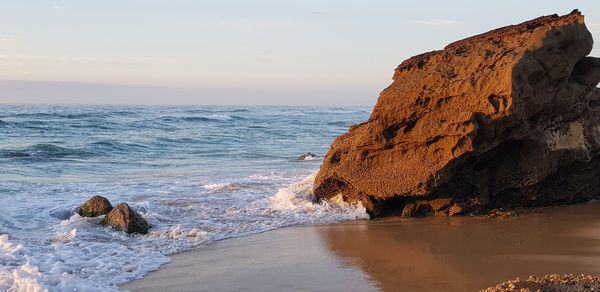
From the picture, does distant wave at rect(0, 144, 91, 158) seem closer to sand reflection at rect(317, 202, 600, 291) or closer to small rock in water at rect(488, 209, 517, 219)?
sand reflection at rect(317, 202, 600, 291)

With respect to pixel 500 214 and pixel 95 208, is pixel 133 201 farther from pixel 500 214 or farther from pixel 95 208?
pixel 500 214

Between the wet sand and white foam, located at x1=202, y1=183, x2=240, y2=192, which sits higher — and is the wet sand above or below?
above

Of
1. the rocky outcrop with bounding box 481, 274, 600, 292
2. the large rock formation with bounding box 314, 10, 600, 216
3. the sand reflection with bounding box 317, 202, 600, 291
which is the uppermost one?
the large rock formation with bounding box 314, 10, 600, 216

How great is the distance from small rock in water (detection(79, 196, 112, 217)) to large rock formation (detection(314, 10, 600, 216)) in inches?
131

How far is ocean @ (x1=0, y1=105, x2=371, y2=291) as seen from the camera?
6.17m

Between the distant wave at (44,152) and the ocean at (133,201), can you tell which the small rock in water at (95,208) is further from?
the distant wave at (44,152)

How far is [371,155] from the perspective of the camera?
27.9 ft

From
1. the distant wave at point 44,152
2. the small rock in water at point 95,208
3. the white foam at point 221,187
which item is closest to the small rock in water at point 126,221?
the small rock in water at point 95,208

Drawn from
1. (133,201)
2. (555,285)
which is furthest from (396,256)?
(133,201)

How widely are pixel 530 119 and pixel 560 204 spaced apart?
177cm

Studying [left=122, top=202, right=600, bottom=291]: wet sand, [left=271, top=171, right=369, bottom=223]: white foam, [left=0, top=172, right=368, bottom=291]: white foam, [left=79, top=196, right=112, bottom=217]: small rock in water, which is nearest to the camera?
[left=122, top=202, right=600, bottom=291]: wet sand

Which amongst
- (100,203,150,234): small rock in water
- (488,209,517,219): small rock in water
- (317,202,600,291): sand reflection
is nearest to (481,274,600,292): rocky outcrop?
(317,202,600,291): sand reflection

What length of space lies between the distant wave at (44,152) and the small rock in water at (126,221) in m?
10.8

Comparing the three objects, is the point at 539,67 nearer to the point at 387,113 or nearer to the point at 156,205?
the point at 387,113
